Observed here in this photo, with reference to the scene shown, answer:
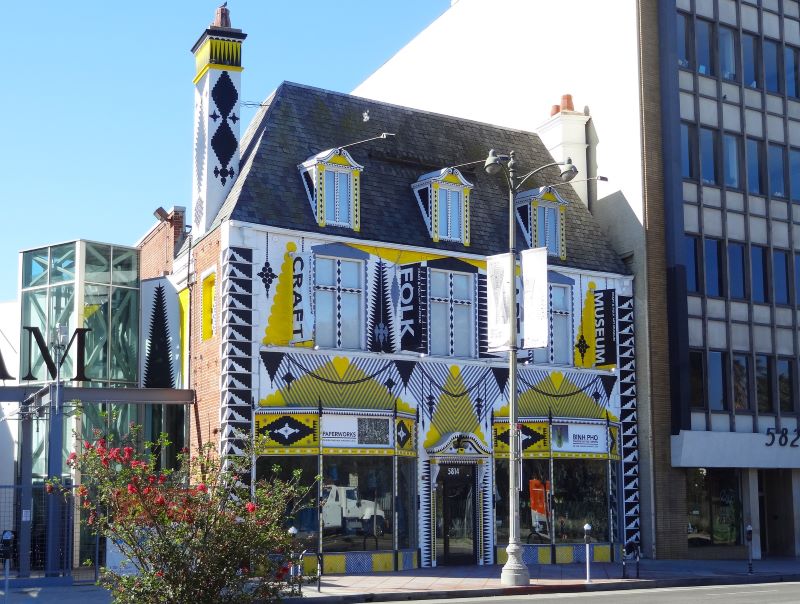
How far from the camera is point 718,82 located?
33281 millimetres

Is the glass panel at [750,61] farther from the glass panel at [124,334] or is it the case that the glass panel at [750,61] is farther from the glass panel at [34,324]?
the glass panel at [34,324]

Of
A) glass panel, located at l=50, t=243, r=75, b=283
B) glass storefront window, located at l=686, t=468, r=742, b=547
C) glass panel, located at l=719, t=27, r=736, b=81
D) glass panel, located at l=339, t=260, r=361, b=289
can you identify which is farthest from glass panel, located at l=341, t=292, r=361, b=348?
glass panel, located at l=719, t=27, r=736, b=81

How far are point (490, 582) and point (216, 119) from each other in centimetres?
1334

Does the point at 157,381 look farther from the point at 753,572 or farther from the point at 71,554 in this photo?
the point at 753,572

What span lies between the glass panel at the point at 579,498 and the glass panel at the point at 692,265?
589cm

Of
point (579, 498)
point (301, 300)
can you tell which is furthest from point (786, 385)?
point (301, 300)

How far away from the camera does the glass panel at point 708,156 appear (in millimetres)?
32781

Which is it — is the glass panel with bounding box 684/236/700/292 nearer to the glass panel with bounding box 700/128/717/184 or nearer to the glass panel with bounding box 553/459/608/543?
the glass panel with bounding box 700/128/717/184

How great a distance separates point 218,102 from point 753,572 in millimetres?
17665

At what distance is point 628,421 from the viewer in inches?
1220

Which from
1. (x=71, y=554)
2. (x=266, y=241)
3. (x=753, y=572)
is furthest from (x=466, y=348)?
(x=71, y=554)

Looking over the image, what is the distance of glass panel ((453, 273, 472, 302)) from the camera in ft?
94.3

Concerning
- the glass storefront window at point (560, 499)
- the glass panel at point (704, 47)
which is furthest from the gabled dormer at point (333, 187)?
the glass panel at point (704, 47)

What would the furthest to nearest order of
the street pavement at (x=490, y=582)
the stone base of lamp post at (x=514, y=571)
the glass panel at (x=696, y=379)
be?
1. the glass panel at (x=696, y=379)
2. the stone base of lamp post at (x=514, y=571)
3. the street pavement at (x=490, y=582)
